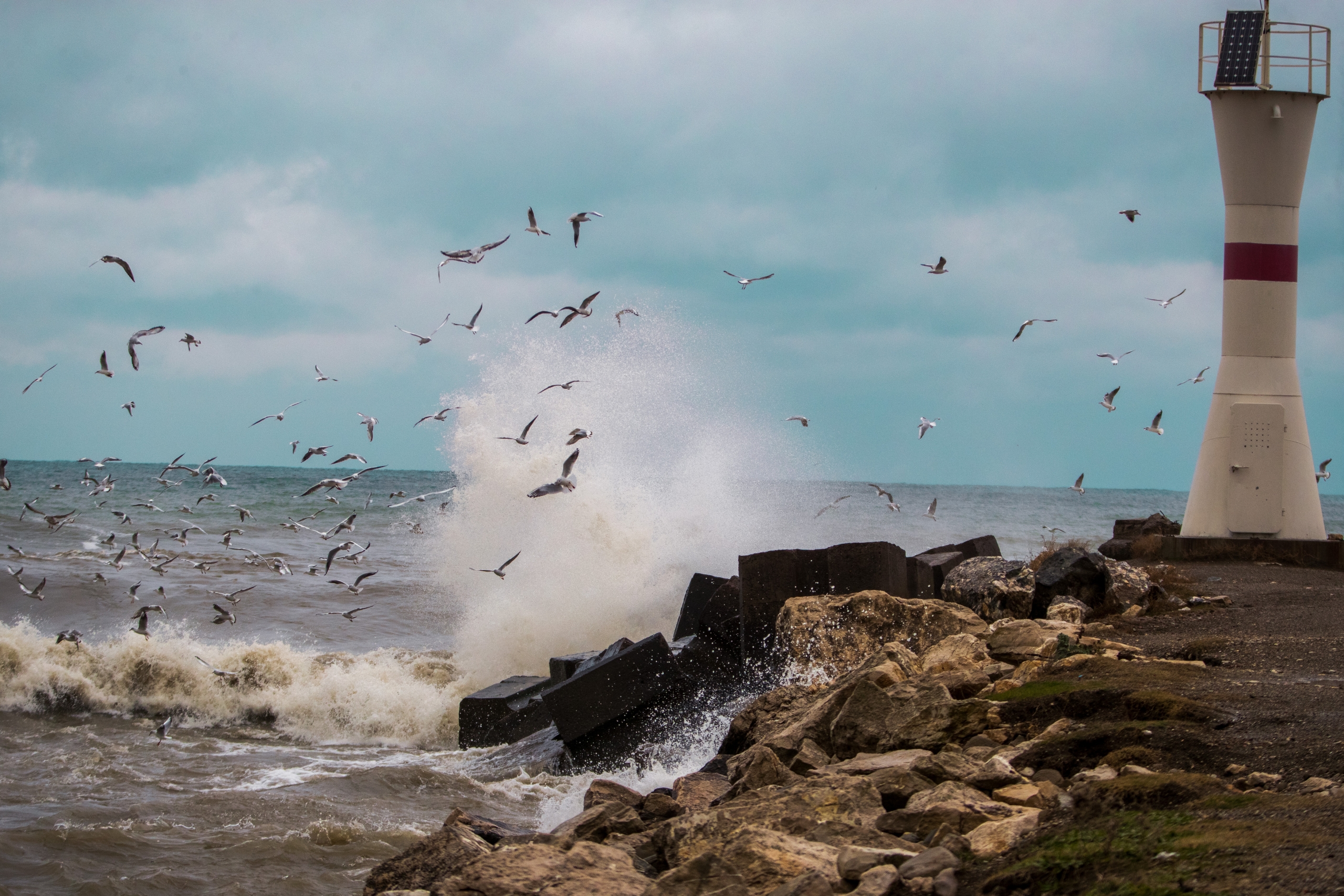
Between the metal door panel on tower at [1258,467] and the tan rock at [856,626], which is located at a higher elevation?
the metal door panel on tower at [1258,467]

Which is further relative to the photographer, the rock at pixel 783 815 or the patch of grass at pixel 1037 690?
the patch of grass at pixel 1037 690

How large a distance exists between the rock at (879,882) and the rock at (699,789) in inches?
71.8

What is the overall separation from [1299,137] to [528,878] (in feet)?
43.4

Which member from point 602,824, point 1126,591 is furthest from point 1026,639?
point 602,824

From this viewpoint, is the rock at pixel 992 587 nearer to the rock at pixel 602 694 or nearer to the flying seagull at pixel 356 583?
the rock at pixel 602 694

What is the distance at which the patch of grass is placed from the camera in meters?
5.52

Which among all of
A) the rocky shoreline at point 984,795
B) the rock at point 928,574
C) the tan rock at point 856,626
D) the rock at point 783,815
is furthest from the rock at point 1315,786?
the rock at point 928,574

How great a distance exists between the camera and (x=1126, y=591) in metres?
9.21

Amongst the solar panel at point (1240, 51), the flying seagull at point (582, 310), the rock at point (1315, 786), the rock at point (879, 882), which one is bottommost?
the rock at point (879, 882)

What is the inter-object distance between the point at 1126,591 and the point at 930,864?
6591mm

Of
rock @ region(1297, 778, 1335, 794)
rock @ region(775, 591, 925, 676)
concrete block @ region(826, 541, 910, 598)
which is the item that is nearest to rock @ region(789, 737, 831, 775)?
rock @ region(1297, 778, 1335, 794)

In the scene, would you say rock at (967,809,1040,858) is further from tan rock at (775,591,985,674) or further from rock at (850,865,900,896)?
tan rock at (775,591,985,674)

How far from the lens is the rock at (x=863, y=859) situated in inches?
139

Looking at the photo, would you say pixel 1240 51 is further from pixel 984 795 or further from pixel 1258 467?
pixel 984 795
